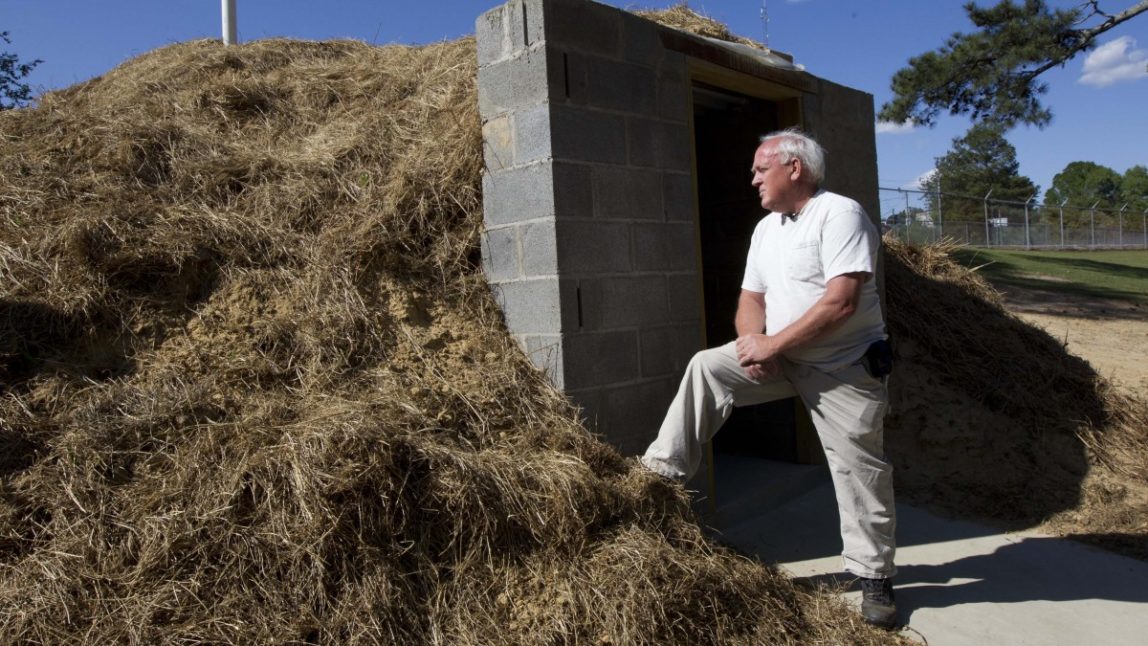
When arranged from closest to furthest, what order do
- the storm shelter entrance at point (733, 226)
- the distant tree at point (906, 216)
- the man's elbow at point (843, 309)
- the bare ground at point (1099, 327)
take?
the man's elbow at point (843, 309) < the storm shelter entrance at point (733, 226) < the bare ground at point (1099, 327) < the distant tree at point (906, 216)

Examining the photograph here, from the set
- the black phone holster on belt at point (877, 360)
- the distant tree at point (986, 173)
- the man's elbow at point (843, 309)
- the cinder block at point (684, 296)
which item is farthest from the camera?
the distant tree at point (986, 173)

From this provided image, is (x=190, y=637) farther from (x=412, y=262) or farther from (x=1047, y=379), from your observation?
(x=1047, y=379)

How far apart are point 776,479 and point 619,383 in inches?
56.9

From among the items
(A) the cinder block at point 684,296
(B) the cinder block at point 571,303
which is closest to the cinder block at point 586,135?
(B) the cinder block at point 571,303

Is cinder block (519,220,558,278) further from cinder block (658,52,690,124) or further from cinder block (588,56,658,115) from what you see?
cinder block (658,52,690,124)

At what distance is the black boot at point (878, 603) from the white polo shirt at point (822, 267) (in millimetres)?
880

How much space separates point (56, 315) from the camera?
3.48 metres

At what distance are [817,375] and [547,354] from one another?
45.1 inches

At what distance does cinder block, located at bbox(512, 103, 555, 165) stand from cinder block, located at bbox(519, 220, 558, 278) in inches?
11.7

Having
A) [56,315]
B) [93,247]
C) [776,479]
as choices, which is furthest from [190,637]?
[776,479]

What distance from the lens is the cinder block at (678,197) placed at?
4.13 metres

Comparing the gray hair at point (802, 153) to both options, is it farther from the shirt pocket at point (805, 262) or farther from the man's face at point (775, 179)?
the shirt pocket at point (805, 262)

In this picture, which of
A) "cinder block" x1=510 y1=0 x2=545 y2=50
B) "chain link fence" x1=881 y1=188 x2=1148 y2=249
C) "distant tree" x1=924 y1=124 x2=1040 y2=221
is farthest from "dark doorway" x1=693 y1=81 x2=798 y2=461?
"distant tree" x1=924 y1=124 x2=1040 y2=221

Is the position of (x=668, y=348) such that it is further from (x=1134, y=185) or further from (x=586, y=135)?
(x=1134, y=185)
